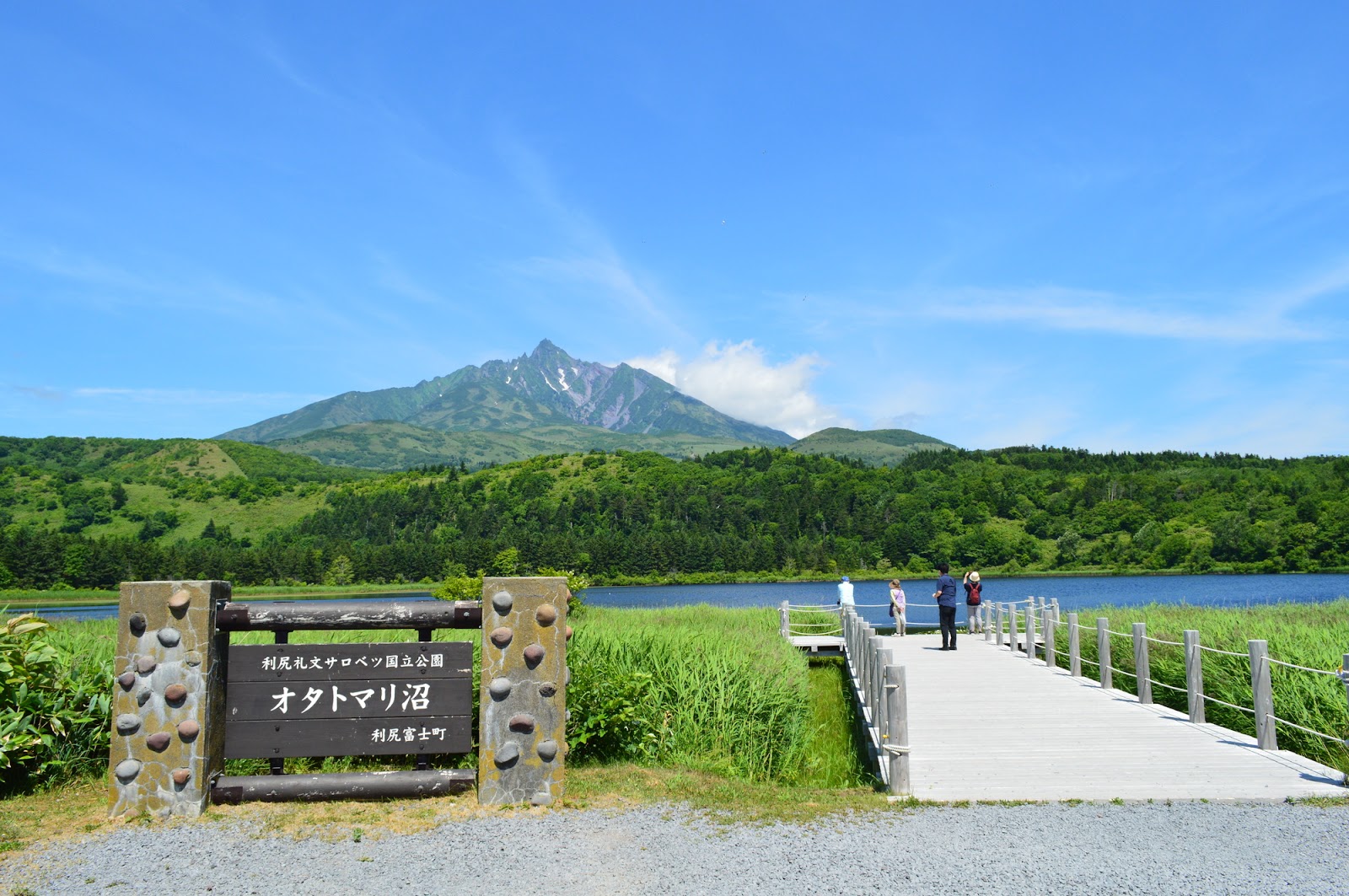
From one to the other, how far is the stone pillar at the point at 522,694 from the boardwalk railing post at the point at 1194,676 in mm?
7273

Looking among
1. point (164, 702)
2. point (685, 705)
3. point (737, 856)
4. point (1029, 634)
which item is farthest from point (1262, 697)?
point (164, 702)

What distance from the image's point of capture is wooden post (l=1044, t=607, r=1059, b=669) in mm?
15016

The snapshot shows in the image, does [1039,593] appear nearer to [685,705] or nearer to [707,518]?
[685,705]

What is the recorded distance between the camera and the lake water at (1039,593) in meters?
47.1

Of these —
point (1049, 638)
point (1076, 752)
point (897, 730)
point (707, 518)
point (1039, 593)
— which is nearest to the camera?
point (897, 730)

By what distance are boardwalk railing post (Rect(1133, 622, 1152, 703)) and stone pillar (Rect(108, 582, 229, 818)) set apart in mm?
10259

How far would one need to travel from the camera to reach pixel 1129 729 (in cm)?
956

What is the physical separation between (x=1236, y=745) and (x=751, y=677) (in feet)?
15.5

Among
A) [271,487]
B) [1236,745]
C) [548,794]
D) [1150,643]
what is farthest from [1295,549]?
[271,487]

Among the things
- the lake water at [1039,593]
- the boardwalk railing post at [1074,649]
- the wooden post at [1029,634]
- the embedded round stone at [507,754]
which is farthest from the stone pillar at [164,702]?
the lake water at [1039,593]

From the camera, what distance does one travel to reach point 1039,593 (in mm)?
62344

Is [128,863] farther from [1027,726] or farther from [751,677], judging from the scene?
[1027,726]

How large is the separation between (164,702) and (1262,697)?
30.7 feet

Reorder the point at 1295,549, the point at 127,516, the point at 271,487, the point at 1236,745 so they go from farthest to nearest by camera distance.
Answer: the point at 271,487 < the point at 127,516 < the point at 1295,549 < the point at 1236,745
